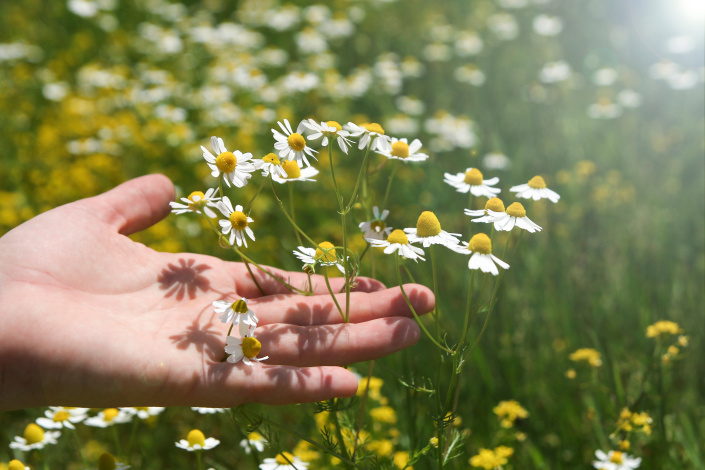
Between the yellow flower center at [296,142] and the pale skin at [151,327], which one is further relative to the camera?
the yellow flower center at [296,142]

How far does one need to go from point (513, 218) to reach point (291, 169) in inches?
26.1

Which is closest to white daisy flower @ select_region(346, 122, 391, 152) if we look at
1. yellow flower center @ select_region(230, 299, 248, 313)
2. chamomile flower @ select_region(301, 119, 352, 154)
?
chamomile flower @ select_region(301, 119, 352, 154)

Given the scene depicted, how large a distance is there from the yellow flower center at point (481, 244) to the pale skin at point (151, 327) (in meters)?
0.29

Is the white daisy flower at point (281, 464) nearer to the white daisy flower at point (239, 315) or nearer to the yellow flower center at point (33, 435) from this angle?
the white daisy flower at point (239, 315)

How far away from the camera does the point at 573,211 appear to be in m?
3.96

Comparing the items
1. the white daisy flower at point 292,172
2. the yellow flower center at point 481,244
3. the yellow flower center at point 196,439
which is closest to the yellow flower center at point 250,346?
the yellow flower center at point 196,439

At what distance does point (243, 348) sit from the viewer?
5.36 feet

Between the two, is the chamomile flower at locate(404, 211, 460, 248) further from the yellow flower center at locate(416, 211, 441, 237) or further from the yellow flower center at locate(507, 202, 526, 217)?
the yellow flower center at locate(507, 202, 526, 217)

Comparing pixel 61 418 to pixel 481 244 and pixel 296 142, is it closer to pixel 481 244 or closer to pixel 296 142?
pixel 296 142

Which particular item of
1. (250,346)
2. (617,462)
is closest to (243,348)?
(250,346)

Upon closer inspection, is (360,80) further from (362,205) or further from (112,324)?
(112,324)

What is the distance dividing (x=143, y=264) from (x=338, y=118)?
3.12 meters

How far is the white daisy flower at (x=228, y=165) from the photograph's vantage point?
5.78 ft

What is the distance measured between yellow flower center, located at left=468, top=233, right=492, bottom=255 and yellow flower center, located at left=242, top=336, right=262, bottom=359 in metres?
Answer: 0.61
